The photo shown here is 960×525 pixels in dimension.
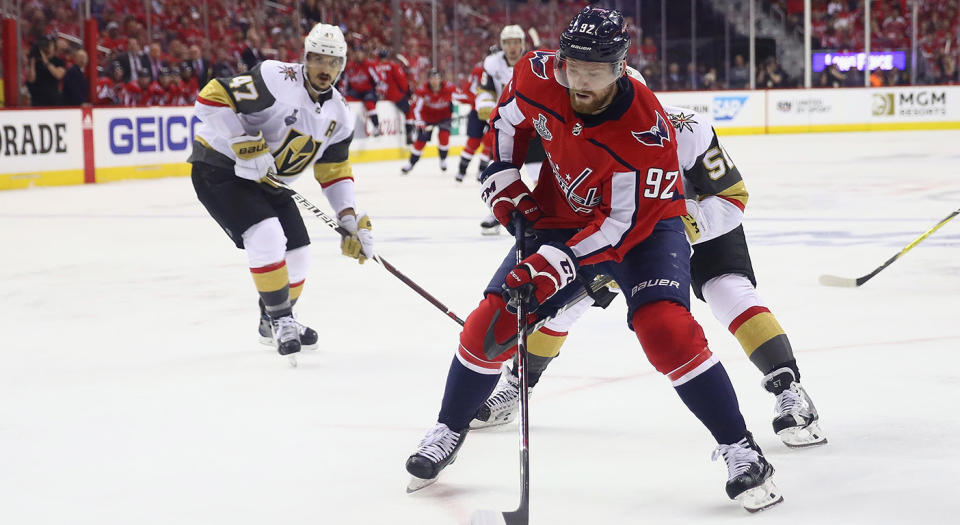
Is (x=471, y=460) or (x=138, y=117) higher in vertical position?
(x=138, y=117)

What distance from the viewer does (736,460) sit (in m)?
2.27

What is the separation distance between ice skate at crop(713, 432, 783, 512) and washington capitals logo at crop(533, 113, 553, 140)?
2.35 ft

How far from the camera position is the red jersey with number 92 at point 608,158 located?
7.50ft

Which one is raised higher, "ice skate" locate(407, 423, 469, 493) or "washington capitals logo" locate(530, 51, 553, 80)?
"washington capitals logo" locate(530, 51, 553, 80)

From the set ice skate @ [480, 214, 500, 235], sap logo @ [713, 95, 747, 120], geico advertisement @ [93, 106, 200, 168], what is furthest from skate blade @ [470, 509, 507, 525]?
sap logo @ [713, 95, 747, 120]

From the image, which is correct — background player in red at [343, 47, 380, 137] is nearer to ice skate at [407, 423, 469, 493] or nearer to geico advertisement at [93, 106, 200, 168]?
geico advertisement at [93, 106, 200, 168]

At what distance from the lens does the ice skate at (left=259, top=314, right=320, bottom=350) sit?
3.95m

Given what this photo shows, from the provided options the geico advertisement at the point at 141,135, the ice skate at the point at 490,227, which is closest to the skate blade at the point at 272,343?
the ice skate at the point at 490,227

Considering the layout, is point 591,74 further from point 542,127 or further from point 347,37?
point 347,37

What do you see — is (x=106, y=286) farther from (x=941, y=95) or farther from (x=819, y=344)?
(x=941, y=95)

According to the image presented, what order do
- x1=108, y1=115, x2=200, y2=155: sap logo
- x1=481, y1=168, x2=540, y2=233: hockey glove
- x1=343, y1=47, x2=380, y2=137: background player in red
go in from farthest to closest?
x1=343, y1=47, x2=380, y2=137: background player in red → x1=108, y1=115, x2=200, y2=155: sap logo → x1=481, y1=168, x2=540, y2=233: hockey glove

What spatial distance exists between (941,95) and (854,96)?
121 cm

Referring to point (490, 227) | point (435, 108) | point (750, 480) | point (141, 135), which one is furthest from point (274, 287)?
point (435, 108)

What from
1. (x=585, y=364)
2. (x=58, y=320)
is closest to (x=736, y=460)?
(x=585, y=364)
